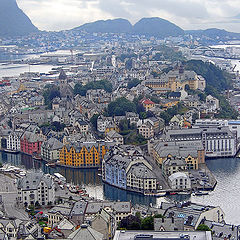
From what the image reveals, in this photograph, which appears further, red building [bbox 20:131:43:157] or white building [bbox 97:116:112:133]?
white building [bbox 97:116:112:133]

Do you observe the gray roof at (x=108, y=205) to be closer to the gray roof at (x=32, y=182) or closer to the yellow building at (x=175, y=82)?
the gray roof at (x=32, y=182)

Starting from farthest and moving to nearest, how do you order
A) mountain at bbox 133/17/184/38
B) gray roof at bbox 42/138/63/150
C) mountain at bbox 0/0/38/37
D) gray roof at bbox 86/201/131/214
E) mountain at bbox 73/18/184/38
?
mountain at bbox 0/0/38/37 → mountain at bbox 73/18/184/38 → mountain at bbox 133/17/184/38 → gray roof at bbox 42/138/63/150 → gray roof at bbox 86/201/131/214

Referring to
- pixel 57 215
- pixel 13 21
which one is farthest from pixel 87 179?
pixel 13 21

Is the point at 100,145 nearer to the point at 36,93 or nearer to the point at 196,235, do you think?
the point at 196,235

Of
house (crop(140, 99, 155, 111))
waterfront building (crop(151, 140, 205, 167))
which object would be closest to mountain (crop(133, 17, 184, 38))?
house (crop(140, 99, 155, 111))

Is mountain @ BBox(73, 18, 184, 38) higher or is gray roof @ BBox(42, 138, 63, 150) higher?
mountain @ BBox(73, 18, 184, 38)

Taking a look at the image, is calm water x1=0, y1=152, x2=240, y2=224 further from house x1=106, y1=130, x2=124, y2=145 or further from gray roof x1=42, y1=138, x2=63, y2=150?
house x1=106, y1=130, x2=124, y2=145
